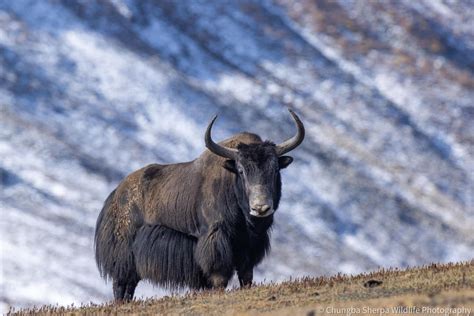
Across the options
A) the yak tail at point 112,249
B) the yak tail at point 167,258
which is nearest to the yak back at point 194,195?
the yak tail at point 167,258

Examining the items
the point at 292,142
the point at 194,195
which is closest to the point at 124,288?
the point at 194,195

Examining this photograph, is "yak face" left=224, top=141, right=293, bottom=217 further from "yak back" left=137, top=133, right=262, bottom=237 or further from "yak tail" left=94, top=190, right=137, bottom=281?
"yak tail" left=94, top=190, right=137, bottom=281

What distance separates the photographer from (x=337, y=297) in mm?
12180

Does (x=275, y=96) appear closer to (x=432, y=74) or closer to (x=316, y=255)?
(x=432, y=74)

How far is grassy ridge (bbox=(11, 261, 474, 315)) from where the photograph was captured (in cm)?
1105

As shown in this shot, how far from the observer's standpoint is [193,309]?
40.9 feet

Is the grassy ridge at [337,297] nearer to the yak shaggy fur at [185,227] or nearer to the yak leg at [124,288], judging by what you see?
the yak shaggy fur at [185,227]

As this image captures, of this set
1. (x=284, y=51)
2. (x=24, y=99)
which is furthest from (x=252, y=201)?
(x=284, y=51)

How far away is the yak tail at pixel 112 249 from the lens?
57.2ft

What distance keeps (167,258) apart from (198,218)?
618mm

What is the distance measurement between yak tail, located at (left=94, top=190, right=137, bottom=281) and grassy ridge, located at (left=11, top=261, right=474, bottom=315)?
3.27 m

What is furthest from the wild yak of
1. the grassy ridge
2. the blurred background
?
the blurred background

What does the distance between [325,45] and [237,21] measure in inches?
330

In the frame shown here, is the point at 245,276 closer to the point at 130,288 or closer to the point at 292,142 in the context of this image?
the point at 292,142
